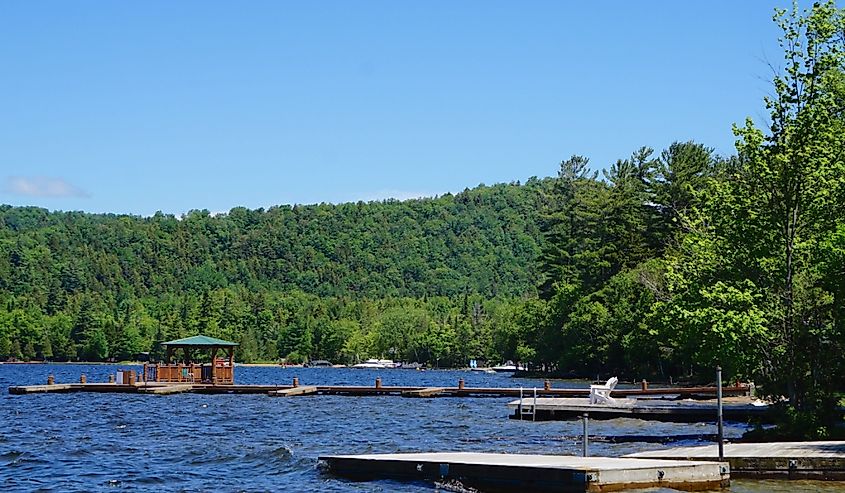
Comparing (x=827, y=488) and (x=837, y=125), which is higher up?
(x=837, y=125)

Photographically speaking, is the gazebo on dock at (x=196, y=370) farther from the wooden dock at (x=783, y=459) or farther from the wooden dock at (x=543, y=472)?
the wooden dock at (x=783, y=459)

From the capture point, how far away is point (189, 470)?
28.1 m

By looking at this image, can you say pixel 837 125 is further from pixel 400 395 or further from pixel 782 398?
pixel 400 395

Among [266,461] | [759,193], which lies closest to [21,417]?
[266,461]

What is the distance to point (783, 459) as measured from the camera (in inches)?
907

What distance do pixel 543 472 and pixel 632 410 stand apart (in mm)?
20315

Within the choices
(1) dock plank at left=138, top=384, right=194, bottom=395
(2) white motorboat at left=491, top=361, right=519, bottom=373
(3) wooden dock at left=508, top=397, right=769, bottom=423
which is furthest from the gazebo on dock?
(2) white motorboat at left=491, top=361, right=519, bottom=373

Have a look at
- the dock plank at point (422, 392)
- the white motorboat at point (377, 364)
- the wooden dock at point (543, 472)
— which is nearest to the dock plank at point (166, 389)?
the dock plank at point (422, 392)

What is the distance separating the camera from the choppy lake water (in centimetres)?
2594

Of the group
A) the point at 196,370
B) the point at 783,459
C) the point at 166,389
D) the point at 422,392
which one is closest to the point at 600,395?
the point at 783,459

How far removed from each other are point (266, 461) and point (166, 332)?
141676 mm

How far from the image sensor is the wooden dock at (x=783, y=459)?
22625mm

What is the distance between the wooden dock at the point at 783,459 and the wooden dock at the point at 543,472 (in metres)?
1.14

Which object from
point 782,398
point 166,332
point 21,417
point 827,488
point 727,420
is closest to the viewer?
point 827,488
